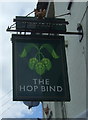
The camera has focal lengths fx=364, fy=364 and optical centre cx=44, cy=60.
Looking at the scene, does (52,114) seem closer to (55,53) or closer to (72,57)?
(72,57)

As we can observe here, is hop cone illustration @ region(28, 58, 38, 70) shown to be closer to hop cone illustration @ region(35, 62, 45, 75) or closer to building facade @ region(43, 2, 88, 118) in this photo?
hop cone illustration @ region(35, 62, 45, 75)

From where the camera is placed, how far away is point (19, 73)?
23.0ft

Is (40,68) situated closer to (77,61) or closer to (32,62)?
(32,62)

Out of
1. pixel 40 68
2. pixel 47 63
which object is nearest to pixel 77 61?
pixel 47 63

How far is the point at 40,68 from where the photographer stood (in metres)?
7.13

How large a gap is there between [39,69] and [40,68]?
4 centimetres

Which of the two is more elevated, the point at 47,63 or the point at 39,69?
the point at 47,63

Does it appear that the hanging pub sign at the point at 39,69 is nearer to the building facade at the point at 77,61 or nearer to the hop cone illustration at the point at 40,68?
the hop cone illustration at the point at 40,68

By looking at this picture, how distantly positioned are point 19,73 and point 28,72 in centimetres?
18

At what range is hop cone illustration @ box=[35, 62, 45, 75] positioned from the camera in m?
7.06

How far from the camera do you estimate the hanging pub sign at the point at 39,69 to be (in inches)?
266

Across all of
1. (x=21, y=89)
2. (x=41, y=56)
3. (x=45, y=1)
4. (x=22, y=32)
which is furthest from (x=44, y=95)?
(x=45, y=1)

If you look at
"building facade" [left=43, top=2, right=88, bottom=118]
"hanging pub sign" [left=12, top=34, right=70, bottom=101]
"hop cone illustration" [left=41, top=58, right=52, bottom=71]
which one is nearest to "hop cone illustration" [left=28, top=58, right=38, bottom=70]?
"hanging pub sign" [left=12, top=34, right=70, bottom=101]

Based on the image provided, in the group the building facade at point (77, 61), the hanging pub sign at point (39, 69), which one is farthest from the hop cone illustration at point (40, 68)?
the building facade at point (77, 61)
